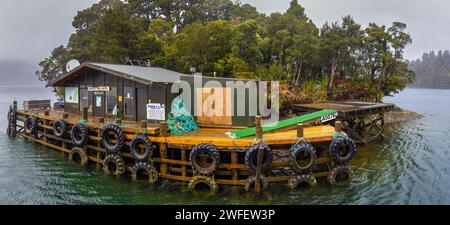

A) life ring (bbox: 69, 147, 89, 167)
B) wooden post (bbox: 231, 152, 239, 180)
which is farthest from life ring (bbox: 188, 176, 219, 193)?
life ring (bbox: 69, 147, 89, 167)

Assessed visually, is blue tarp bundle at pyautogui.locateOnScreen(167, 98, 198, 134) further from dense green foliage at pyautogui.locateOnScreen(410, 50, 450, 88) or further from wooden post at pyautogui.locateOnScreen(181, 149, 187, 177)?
dense green foliage at pyautogui.locateOnScreen(410, 50, 450, 88)

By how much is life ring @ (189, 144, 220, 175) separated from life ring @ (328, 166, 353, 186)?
5275 mm

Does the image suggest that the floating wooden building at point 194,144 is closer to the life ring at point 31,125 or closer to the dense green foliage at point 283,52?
the life ring at point 31,125

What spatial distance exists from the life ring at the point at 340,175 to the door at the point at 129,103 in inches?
453

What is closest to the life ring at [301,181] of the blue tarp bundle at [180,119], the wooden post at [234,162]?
the wooden post at [234,162]

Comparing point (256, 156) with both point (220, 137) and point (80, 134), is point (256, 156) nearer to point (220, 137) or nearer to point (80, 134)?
point (220, 137)

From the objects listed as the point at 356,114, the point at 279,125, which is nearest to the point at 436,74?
the point at 356,114

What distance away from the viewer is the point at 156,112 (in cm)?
1898

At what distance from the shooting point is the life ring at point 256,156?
14.1 m

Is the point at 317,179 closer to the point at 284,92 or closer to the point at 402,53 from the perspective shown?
the point at 284,92

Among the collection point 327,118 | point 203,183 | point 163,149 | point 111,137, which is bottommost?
point 203,183

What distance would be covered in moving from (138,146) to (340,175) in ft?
31.6

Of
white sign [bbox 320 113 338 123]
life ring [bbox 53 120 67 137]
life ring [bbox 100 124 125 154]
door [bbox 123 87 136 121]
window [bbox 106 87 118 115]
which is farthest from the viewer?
window [bbox 106 87 118 115]

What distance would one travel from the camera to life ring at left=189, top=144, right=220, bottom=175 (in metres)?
14.4
